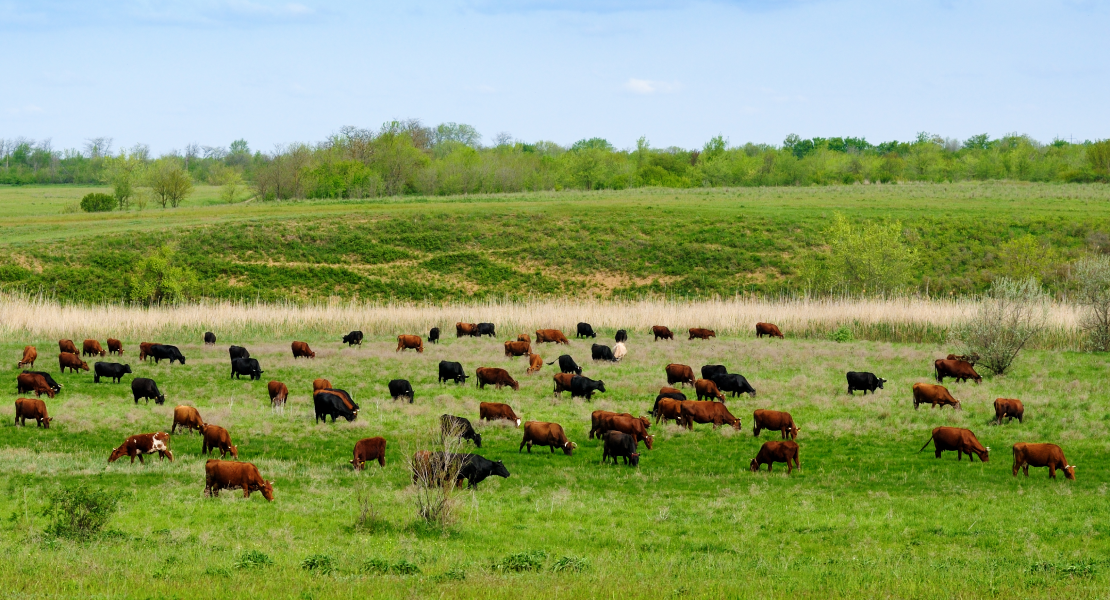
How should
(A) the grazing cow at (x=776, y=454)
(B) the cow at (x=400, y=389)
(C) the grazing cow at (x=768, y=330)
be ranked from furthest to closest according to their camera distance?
(C) the grazing cow at (x=768, y=330), (B) the cow at (x=400, y=389), (A) the grazing cow at (x=776, y=454)

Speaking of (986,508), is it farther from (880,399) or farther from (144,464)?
(144,464)

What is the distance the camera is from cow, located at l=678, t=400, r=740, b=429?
23188 millimetres

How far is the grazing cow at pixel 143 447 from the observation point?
62.0 ft

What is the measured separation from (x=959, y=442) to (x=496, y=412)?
34.9 ft

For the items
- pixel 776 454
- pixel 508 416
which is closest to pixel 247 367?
pixel 508 416

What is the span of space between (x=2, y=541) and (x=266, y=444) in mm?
8528

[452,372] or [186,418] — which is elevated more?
[186,418]

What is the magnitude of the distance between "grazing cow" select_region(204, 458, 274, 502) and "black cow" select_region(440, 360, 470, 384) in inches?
537

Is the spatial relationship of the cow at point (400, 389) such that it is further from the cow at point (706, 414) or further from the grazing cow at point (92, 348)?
the grazing cow at point (92, 348)

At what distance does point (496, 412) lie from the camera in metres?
23.6

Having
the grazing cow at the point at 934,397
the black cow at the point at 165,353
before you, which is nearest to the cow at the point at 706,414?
the grazing cow at the point at 934,397

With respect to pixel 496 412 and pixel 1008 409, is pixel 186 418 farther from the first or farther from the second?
pixel 1008 409

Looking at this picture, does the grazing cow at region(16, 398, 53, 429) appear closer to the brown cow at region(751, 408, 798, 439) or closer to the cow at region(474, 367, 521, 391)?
the cow at region(474, 367, 521, 391)

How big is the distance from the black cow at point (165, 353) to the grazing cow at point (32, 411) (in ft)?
32.4
